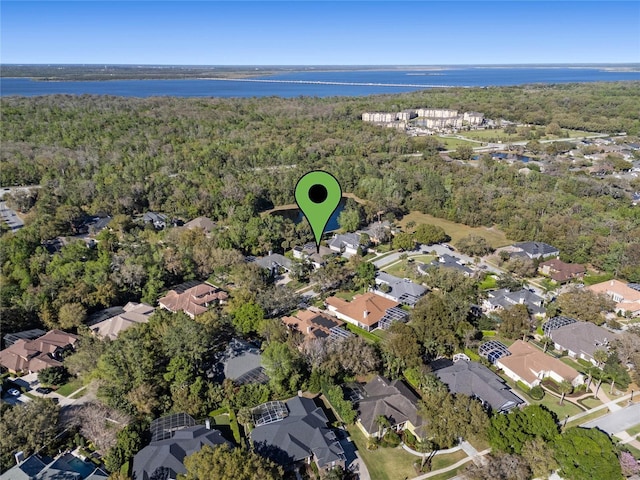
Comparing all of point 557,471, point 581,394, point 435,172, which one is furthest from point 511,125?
point 557,471

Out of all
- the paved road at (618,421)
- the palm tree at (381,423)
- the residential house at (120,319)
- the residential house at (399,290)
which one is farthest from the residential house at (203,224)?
the paved road at (618,421)

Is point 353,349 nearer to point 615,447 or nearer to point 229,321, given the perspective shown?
point 229,321

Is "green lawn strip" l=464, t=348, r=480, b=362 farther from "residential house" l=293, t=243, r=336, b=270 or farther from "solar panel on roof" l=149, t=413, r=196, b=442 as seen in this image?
"solar panel on roof" l=149, t=413, r=196, b=442

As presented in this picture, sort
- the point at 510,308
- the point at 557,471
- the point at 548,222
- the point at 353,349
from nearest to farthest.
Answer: the point at 557,471 < the point at 353,349 < the point at 510,308 < the point at 548,222

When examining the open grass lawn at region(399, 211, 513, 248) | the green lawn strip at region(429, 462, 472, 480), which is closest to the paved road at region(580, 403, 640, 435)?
the green lawn strip at region(429, 462, 472, 480)

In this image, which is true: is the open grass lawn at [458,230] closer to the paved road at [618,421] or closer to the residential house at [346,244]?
the residential house at [346,244]
